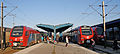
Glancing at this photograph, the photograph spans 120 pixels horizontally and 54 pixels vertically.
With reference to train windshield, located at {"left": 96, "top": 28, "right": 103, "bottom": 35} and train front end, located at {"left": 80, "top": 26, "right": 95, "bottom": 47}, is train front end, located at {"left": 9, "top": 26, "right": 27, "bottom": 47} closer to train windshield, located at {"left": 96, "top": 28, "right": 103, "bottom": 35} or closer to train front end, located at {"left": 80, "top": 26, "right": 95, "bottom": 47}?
train front end, located at {"left": 80, "top": 26, "right": 95, "bottom": 47}

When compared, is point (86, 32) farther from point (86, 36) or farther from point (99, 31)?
point (99, 31)

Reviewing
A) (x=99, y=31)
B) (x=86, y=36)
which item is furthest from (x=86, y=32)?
(x=99, y=31)

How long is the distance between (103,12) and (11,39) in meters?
12.3

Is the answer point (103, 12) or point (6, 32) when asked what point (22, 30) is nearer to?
point (6, 32)

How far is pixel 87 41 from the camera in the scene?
73.5ft

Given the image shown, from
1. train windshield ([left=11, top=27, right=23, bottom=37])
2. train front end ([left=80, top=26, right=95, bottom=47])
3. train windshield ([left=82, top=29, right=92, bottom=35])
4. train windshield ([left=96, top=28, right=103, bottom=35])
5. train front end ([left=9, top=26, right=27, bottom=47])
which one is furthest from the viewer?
train windshield ([left=96, top=28, right=103, bottom=35])

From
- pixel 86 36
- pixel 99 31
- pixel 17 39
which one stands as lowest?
pixel 17 39

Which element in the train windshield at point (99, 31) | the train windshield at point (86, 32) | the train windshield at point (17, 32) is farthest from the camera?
the train windshield at point (99, 31)

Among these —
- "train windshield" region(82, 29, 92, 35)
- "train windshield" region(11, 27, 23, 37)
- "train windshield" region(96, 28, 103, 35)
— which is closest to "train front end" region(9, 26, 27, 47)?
"train windshield" region(11, 27, 23, 37)

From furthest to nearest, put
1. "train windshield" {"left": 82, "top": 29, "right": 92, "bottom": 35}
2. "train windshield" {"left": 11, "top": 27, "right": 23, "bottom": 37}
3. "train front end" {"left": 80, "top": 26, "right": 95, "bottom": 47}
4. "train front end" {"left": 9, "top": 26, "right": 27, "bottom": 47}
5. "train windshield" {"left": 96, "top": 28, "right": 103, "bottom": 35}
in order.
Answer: "train windshield" {"left": 96, "top": 28, "right": 103, "bottom": 35} < "train windshield" {"left": 82, "top": 29, "right": 92, "bottom": 35} < "train front end" {"left": 80, "top": 26, "right": 95, "bottom": 47} < "train windshield" {"left": 11, "top": 27, "right": 23, "bottom": 37} < "train front end" {"left": 9, "top": 26, "right": 27, "bottom": 47}

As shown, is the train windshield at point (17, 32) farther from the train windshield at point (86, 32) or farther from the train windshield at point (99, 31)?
the train windshield at point (99, 31)

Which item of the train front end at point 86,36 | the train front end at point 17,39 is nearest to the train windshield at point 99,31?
the train front end at point 86,36

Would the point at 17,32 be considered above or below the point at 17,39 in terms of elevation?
above

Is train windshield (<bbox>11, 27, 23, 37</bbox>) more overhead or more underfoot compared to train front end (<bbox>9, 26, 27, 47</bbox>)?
more overhead
